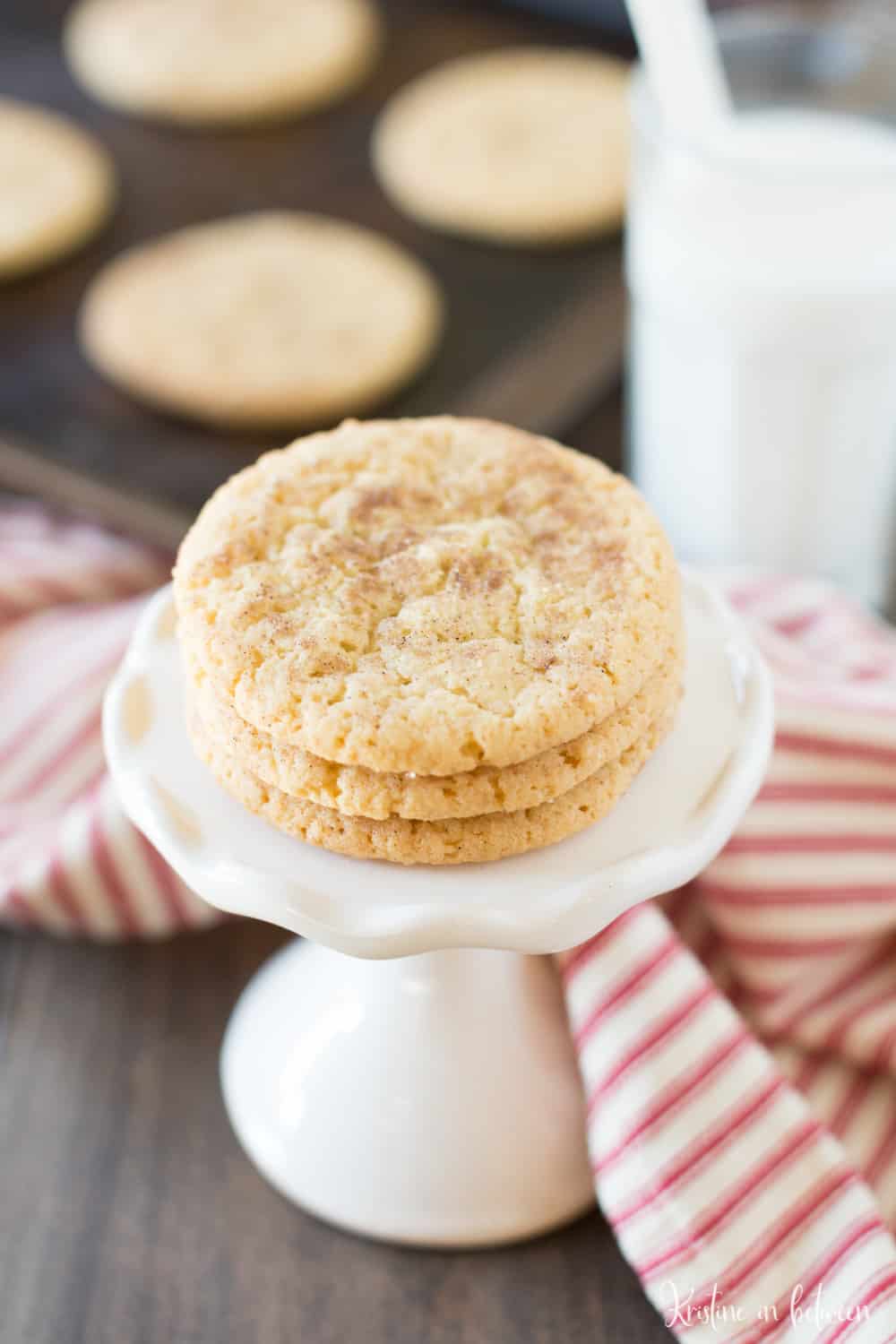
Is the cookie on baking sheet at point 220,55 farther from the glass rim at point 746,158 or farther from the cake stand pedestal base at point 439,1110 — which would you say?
the cake stand pedestal base at point 439,1110

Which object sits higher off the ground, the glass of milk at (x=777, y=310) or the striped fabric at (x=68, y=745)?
the glass of milk at (x=777, y=310)

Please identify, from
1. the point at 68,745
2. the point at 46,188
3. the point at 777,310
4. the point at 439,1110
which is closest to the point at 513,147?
the point at 46,188

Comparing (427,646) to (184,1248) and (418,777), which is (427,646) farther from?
(184,1248)

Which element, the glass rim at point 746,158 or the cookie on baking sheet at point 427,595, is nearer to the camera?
the cookie on baking sheet at point 427,595

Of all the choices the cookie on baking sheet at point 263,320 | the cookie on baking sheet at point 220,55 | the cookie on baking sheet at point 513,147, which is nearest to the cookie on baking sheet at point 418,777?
the cookie on baking sheet at point 263,320

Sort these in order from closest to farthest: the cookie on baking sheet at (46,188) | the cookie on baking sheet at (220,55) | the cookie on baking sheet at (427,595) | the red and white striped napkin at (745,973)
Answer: the cookie on baking sheet at (427,595)
the red and white striped napkin at (745,973)
the cookie on baking sheet at (46,188)
the cookie on baking sheet at (220,55)

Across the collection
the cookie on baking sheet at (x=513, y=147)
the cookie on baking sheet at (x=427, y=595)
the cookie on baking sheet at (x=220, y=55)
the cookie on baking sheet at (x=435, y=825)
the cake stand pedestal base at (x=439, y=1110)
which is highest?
the cookie on baking sheet at (x=427, y=595)

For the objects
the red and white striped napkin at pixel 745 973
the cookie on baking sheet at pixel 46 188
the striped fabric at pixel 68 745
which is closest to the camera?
the red and white striped napkin at pixel 745 973

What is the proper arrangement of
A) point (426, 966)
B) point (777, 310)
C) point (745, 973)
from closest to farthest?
point (426, 966) < point (745, 973) < point (777, 310)
